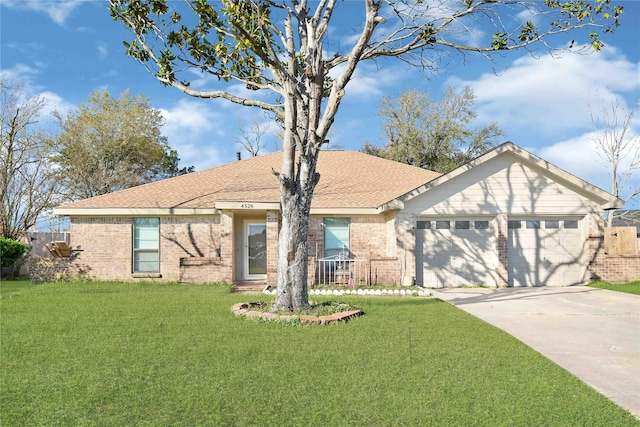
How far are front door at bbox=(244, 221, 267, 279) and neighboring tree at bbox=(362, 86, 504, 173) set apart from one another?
18649 mm

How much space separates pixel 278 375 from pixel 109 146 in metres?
32.4

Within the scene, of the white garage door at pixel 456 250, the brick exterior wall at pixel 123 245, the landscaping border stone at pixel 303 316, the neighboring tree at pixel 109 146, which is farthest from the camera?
the neighboring tree at pixel 109 146

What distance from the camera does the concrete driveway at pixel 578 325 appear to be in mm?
6145

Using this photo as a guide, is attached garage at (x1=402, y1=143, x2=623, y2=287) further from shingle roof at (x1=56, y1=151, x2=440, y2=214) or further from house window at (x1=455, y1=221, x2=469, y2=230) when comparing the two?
shingle roof at (x1=56, y1=151, x2=440, y2=214)

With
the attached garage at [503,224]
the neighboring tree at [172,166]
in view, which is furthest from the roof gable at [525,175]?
the neighboring tree at [172,166]

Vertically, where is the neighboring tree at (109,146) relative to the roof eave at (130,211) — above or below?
above

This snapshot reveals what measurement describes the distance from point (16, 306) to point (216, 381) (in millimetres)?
8067

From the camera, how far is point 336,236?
1692 centimetres

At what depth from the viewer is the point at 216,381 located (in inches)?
220

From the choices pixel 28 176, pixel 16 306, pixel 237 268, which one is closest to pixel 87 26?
A: pixel 16 306

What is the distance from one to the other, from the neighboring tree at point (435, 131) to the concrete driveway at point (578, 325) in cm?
1963

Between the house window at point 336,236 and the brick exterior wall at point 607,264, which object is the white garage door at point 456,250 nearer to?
the house window at point 336,236

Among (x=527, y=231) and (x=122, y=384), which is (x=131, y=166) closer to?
(x=527, y=231)

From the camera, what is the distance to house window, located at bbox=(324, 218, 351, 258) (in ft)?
55.4
